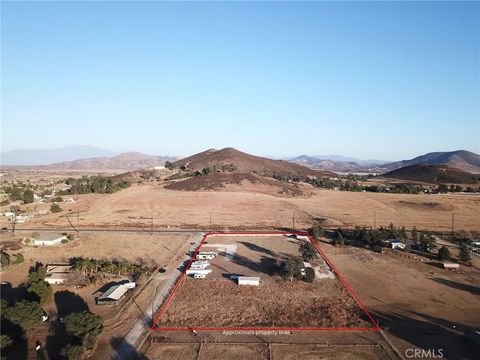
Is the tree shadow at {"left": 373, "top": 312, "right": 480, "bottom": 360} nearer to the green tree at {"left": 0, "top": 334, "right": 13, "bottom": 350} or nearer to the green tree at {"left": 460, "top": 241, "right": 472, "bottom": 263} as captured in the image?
the green tree at {"left": 460, "top": 241, "right": 472, "bottom": 263}

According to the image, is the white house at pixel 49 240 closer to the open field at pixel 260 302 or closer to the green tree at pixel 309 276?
the open field at pixel 260 302

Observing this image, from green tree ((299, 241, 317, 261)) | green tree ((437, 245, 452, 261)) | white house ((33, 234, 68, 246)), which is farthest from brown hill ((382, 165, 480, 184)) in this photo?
white house ((33, 234, 68, 246))

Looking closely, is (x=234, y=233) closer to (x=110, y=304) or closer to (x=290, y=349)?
(x=110, y=304)

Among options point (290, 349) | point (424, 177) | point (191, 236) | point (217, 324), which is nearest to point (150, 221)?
point (191, 236)

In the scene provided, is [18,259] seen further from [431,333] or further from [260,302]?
[431,333]

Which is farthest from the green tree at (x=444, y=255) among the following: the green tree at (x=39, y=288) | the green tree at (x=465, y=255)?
the green tree at (x=39, y=288)

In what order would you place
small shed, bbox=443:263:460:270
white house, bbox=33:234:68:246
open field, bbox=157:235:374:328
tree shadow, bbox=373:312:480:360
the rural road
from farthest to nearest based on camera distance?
white house, bbox=33:234:68:246 < small shed, bbox=443:263:460:270 < open field, bbox=157:235:374:328 < tree shadow, bbox=373:312:480:360 < the rural road

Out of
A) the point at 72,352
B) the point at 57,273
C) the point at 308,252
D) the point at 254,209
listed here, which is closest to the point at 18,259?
the point at 57,273
